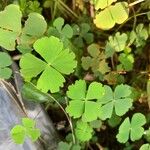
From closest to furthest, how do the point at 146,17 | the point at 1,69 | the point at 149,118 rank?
the point at 1,69 < the point at 149,118 < the point at 146,17

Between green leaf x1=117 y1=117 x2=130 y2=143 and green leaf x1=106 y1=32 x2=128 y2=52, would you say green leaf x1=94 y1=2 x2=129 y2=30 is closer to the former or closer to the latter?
green leaf x1=106 y1=32 x2=128 y2=52

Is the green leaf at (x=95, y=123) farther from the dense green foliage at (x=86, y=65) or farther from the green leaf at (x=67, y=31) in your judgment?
the green leaf at (x=67, y=31)

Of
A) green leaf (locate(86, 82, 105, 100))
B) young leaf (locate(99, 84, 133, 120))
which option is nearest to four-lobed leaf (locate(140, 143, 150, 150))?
young leaf (locate(99, 84, 133, 120))

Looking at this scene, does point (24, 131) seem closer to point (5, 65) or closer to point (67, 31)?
point (5, 65)

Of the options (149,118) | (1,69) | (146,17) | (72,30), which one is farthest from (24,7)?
(149,118)

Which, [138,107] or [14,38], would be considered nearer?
[14,38]

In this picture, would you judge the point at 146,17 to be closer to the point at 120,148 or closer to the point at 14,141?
the point at 120,148
